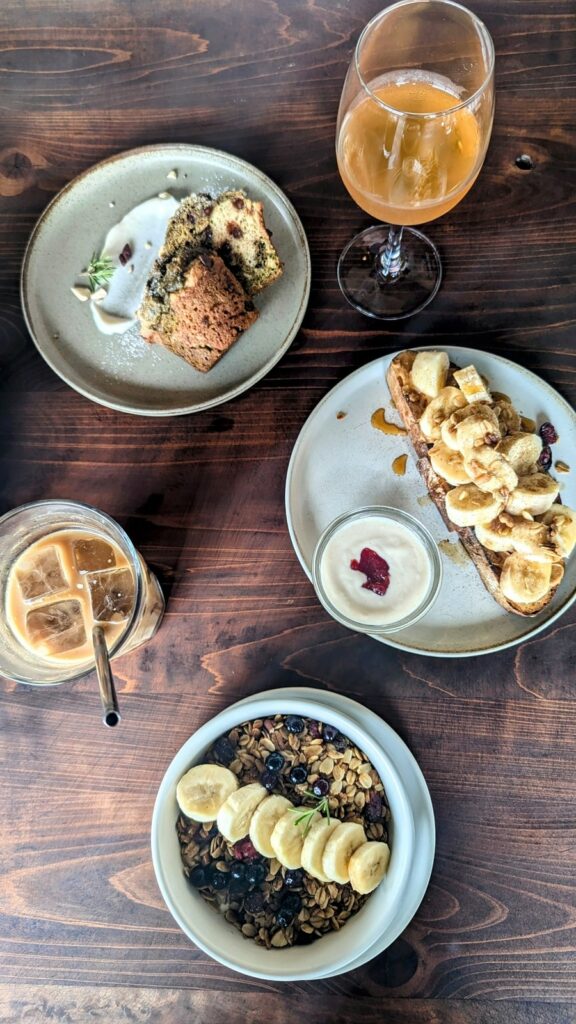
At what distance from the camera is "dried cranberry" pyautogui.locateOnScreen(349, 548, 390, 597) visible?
144 cm

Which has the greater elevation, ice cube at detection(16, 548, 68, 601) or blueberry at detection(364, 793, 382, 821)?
ice cube at detection(16, 548, 68, 601)

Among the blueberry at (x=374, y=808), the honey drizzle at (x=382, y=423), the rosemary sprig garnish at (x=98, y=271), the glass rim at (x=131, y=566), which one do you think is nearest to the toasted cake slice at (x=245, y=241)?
the rosemary sprig garnish at (x=98, y=271)

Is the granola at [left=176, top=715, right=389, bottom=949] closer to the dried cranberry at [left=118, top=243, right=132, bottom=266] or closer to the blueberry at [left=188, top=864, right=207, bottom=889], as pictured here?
→ the blueberry at [left=188, top=864, right=207, bottom=889]

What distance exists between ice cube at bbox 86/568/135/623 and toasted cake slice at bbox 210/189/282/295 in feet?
2.12

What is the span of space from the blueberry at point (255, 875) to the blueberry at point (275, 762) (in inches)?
7.5

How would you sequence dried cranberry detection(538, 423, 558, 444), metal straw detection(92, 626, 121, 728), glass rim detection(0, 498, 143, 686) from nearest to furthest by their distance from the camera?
metal straw detection(92, 626, 121, 728) → glass rim detection(0, 498, 143, 686) → dried cranberry detection(538, 423, 558, 444)

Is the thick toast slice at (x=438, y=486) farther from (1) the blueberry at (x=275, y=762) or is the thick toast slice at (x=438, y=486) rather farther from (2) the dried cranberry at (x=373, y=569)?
(1) the blueberry at (x=275, y=762)

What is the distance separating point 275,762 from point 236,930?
1.05ft

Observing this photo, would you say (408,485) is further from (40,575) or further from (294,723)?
(40,575)

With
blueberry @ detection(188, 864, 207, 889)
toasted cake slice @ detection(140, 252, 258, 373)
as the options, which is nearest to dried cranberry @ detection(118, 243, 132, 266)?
toasted cake slice @ detection(140, 252, 258, 373)

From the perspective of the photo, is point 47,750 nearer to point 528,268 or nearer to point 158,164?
point 158,164

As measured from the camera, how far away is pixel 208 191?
1586 millimetres

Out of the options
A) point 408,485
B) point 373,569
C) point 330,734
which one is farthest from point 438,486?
point 330,734

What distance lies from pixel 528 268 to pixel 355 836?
3.99 ft
